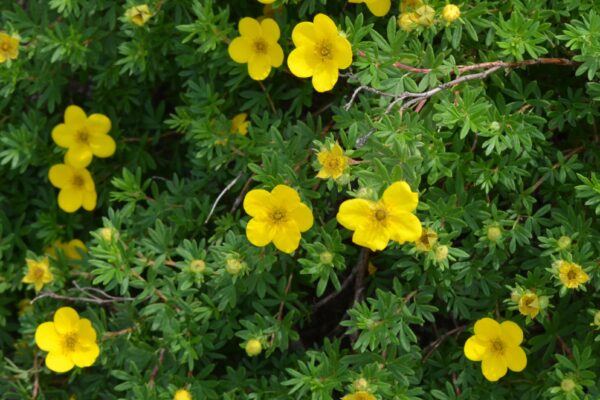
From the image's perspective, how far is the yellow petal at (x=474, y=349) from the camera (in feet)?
8.96

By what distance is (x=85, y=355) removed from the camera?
3062mm

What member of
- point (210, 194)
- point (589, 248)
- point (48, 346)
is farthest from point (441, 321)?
point (48, 346)

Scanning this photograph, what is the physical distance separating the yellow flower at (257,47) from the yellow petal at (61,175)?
2.88 feet

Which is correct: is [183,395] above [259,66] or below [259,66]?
below

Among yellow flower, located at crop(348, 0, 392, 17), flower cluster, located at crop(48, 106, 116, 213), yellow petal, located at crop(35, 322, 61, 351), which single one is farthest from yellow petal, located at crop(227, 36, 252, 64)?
yellow petal, located at crop(35, 322, 61, 351)

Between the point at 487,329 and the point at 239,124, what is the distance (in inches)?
45.8

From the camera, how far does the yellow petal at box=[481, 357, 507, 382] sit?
271cm

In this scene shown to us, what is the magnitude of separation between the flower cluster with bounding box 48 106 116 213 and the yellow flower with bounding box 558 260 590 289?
1783 millimetres

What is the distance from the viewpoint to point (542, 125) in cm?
287

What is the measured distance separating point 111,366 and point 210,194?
72 cm

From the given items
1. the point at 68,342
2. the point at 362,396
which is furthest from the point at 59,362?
the point at 362,396

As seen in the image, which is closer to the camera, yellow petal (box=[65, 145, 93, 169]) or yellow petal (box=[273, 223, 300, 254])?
yellow petal (box=[273, 223, 300, 254])

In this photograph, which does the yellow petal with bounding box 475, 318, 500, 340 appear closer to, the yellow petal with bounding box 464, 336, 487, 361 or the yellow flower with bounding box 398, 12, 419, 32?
the yellow petal with bounding box 464, 336, 487, 361

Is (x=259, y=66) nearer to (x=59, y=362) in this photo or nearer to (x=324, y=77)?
(x=324, y=77)
